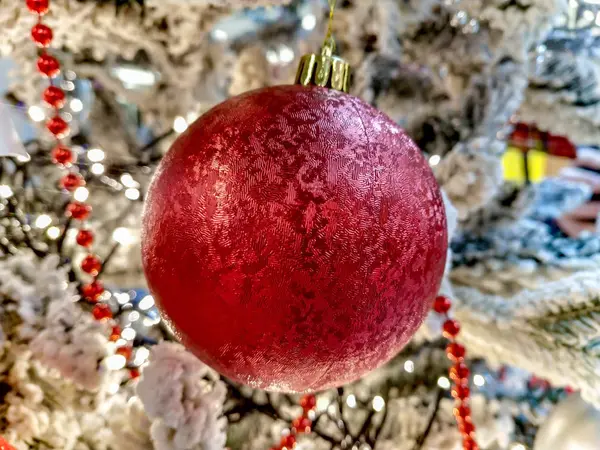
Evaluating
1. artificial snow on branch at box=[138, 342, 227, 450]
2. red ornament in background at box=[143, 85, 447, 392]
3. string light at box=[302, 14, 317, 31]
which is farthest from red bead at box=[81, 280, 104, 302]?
string light at box=[302, 14, 317, 31]

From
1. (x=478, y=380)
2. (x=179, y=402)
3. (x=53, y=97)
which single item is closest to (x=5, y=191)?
(x=53, y=97)

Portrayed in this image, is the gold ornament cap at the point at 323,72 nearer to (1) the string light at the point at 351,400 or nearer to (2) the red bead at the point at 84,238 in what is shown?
(2) the red bead at the point at 84,238

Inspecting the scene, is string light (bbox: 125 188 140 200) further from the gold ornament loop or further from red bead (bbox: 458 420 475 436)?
red bead (bbox: 458 420 475 436)

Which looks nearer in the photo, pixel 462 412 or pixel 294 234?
pixel 294 234

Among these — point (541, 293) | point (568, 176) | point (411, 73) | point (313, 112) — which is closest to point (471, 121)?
point (411, 73)

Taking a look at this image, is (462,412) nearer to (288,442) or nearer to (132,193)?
(288,442)
